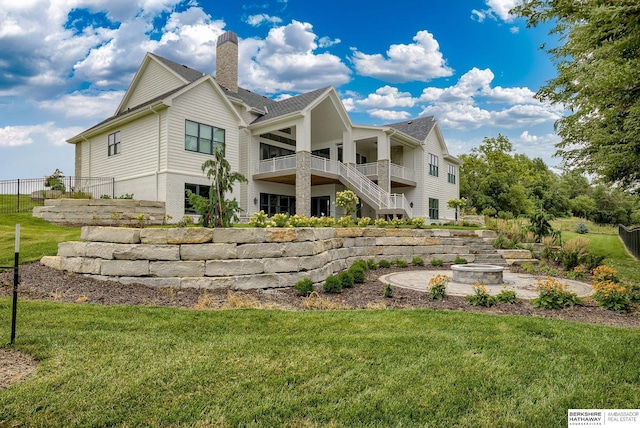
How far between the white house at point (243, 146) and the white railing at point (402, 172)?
0.06 metres

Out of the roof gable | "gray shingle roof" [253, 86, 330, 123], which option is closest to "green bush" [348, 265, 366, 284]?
"gray shingle roof" [253, 86, 330, 123]

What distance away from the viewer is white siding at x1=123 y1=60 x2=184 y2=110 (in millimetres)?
18594

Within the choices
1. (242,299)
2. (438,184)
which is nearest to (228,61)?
(438,184)

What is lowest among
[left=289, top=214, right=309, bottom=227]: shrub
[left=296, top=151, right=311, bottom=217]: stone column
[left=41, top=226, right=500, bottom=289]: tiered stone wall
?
[left=41, top=226, right=500, bottom=289]: tiered stone wall

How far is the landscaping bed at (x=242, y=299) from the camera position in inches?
215

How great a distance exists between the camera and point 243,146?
19281 mm

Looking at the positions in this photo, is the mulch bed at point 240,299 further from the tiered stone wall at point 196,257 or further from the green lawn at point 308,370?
the green lawn at point 308,370

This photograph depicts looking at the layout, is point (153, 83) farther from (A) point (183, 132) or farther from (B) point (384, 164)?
(B) point (384, 164)

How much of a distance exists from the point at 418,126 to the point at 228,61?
13142 mm

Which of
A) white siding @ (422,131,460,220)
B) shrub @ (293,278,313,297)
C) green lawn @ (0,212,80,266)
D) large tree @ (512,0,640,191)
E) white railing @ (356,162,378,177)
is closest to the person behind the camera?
large tree @ (512,0,640,191)

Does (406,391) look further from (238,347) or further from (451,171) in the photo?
(451,171)

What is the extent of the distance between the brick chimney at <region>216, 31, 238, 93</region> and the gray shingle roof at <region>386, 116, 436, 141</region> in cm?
1168

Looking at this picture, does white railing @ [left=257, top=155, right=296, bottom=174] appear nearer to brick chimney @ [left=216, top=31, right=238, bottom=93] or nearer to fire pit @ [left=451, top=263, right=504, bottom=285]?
brick chimney @ [left=216, top=31, right=238, bottom=93]

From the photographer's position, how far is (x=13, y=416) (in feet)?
8.41
